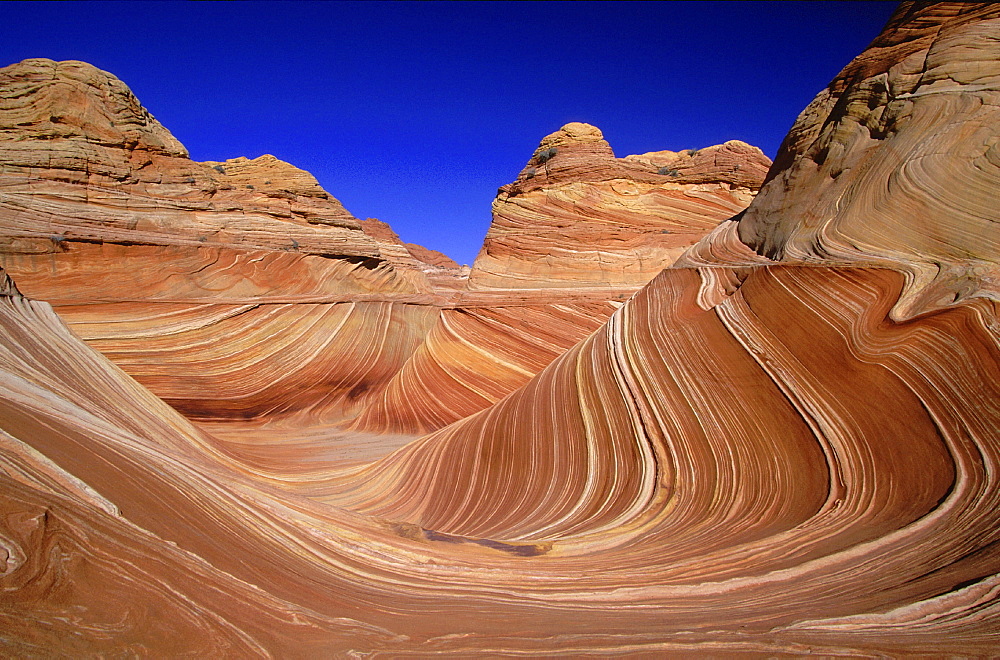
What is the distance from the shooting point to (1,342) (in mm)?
3512

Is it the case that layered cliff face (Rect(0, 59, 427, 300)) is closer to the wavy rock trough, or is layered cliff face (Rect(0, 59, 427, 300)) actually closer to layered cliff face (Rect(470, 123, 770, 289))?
layered cliff face (Rect(470, 123, 770, 289))

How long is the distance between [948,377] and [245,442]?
7.63 meters

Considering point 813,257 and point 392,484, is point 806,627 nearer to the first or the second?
point 813,257

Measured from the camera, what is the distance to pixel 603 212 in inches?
416

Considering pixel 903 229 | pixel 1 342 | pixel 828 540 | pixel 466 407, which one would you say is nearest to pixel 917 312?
pixel 903 229

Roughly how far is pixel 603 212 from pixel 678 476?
7.67 m

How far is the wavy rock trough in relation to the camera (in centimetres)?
164

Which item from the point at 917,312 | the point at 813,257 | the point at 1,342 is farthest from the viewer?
the point at 813,257

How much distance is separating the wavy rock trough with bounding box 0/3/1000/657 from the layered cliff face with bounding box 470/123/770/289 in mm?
3860

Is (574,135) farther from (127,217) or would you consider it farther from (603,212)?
(127,217)

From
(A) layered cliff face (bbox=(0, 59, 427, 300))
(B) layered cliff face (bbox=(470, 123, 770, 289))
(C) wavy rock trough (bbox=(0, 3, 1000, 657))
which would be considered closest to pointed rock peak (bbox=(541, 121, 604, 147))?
(B) layered cliff face (bbox=(470, 123, 770, 289))

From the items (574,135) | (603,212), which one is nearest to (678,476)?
(603,212)

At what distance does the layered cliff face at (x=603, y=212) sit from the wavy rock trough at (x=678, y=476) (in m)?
3.86

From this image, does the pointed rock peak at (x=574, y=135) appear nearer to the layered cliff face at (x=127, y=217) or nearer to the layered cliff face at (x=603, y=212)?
the layered cliff face at (x=603, y=212)
